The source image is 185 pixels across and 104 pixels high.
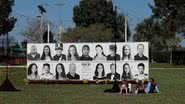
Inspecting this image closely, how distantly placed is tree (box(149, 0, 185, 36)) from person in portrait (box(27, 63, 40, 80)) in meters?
47.6

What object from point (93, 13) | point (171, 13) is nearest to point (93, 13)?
point (93, 13)

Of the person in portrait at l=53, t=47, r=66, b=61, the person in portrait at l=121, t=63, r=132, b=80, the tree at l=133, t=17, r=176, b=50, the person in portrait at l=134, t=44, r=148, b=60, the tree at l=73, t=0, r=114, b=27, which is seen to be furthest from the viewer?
the tree at l=73, t=0, r=114, b=27

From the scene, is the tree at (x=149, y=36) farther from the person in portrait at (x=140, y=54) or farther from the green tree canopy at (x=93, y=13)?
the person in portrait at (x=140, y=54)

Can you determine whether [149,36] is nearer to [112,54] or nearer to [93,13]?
[93,13]

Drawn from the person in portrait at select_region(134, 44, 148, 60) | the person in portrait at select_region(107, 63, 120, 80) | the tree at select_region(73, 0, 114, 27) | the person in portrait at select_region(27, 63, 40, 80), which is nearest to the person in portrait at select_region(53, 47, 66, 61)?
the person in portrait at select_region(27, 63, 40, 80)

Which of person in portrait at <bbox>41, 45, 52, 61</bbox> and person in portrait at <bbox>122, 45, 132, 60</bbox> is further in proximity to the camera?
person in portrait at <bbox>41, 45, 52, 61</bbox>

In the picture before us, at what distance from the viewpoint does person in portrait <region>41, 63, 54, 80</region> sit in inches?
1503

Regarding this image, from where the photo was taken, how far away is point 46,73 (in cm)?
3844

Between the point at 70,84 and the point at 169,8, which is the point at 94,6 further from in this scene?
the point at 70,84

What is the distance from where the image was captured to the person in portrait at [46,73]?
38.2m

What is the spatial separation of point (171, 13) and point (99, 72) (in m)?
54.3

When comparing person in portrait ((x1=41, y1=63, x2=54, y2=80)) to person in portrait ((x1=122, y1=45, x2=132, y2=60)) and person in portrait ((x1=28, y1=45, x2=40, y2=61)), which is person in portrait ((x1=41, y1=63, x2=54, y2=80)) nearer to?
person in portrait ((x1=28, y1=45, x2=40, y2=61))

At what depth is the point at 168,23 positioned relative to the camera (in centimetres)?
8819

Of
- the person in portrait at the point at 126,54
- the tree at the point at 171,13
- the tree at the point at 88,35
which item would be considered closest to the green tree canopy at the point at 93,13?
the tree at the point at 88,35
